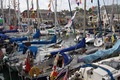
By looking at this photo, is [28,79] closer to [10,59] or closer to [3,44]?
[10,59]

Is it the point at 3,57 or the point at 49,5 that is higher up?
the point at 49,5

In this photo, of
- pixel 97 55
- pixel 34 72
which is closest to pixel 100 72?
pixel 97 55

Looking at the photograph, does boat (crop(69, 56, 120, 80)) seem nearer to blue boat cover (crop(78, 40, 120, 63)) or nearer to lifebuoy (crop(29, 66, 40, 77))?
blue boat cover (crop(78, 40, 120, 63))

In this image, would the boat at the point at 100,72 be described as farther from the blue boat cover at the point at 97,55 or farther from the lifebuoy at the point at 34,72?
the lifebuoy at the point at 34,72

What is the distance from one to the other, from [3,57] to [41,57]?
3.84 m

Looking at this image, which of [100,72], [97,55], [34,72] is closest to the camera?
[100,72]

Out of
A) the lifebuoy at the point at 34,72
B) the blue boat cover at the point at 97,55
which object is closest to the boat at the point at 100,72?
the blue boat cover at the point at 97,55

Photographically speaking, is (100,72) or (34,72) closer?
(100,72)

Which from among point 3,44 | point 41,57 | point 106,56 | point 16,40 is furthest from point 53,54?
point 3,44

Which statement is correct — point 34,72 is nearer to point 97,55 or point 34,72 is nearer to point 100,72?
point 97,55

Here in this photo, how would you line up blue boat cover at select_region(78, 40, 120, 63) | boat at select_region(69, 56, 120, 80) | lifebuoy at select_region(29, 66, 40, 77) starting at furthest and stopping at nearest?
blue boat cover at select_region(78, 40, 120, 63)
lifebuoy at select_region(29, 66, 40, 77)
boat at select_region(69, 56, 120, 80)

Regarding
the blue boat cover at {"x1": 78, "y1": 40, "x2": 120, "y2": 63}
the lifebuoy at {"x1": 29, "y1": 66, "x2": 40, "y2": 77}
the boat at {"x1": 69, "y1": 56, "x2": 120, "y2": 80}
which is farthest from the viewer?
the blue boat cover at {"x1": 78, "y1": 40, "x2": 120, "y2": 63}

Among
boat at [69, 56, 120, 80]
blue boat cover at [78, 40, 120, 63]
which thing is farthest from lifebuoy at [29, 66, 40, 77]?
boat at [69, 56, 120, 80]

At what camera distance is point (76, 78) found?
8.26 meters
